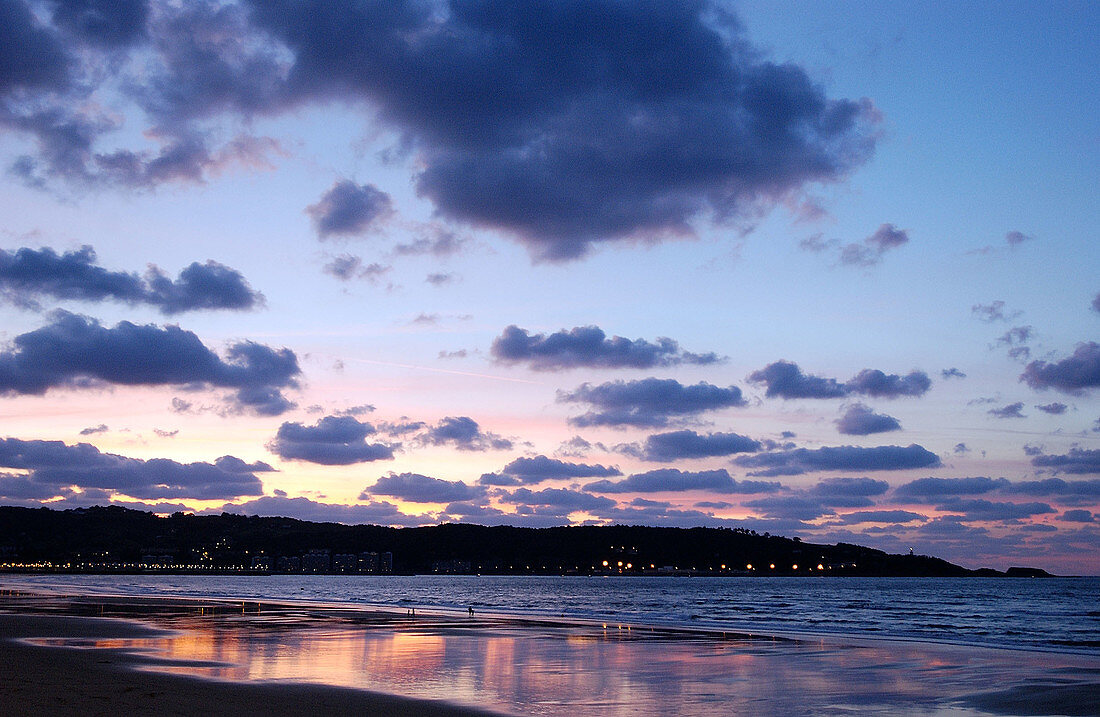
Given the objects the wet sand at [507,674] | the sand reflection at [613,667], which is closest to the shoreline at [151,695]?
the wet sand at [507,674]

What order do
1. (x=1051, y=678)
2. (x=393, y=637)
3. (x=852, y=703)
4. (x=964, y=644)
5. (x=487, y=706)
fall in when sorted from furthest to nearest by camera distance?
(x=964, y=644) → (x=393, y=637) → (x=1051, y=678) → (x=852, y=703) → (x=487, y=706)

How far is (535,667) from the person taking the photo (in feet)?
89.6

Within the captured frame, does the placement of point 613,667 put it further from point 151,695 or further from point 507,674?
point 151,695

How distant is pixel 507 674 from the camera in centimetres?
2527

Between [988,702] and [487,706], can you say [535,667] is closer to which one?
[487,706]

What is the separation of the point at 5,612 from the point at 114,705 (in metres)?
45.9

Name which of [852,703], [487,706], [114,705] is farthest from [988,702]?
[114,705]

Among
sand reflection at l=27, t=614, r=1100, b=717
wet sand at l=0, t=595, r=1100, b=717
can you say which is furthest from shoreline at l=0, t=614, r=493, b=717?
sand reflection at l=27, t=614, r=1100, b=717

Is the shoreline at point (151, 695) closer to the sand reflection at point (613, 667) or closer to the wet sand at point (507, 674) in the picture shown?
the wet sand at point (507, 674)

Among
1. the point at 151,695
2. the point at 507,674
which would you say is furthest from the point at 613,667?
the point at 151,695

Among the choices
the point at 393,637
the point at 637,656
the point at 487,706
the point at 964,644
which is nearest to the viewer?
the point at 487,706

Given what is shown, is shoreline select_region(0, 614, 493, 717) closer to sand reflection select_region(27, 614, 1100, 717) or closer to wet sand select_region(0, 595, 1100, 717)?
wet sand select_region(0, 595, 1100, 717)

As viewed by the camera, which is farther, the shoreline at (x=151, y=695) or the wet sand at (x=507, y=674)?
the wet sand at (x=507, y=674)

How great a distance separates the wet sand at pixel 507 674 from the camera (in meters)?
19.0
